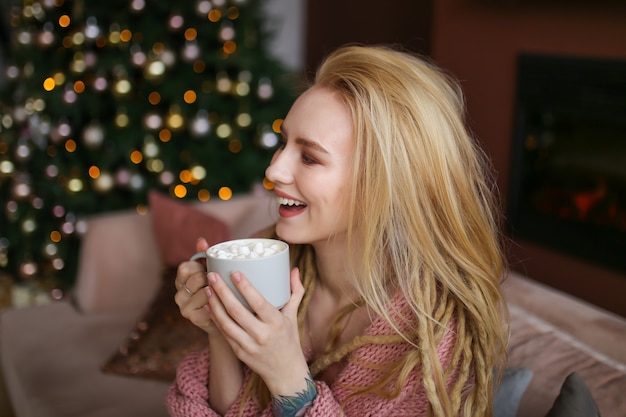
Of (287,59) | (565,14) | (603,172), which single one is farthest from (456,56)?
(287,59)

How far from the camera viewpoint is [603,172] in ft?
10.4

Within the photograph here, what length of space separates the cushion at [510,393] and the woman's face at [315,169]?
461 mm

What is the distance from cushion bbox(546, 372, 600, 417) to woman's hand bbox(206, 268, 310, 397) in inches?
16.5

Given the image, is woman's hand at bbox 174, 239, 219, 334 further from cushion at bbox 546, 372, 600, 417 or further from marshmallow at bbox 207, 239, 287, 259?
cushion at bbox 546, 372, 600, 417

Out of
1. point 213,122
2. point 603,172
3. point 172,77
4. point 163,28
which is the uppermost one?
point 163,28

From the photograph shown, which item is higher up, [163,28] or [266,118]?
[163,28]

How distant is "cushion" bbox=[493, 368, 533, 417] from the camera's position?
125cm

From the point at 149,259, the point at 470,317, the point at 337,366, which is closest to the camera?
the point at 470,317

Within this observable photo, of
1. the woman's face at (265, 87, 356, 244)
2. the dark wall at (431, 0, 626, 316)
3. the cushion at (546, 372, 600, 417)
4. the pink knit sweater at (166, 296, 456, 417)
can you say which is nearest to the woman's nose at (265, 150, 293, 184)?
the woman's face at (265, 87, 356, 244)

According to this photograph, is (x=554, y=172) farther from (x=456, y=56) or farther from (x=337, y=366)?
(x=337, y=366)

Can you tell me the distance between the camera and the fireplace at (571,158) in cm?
288

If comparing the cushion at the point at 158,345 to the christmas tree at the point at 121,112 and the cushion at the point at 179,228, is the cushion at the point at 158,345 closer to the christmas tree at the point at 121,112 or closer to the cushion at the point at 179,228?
the cushion at the point at 179,228

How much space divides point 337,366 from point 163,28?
7.22 feet

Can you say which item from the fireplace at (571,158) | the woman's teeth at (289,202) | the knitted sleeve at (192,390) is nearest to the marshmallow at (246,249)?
the woman's teeth at (289,202)
